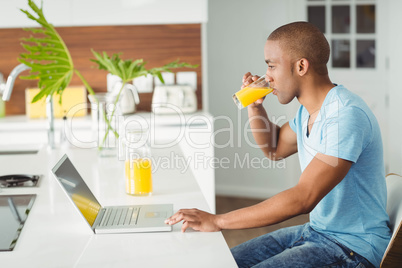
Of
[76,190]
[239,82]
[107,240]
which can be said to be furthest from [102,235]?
[239,82]

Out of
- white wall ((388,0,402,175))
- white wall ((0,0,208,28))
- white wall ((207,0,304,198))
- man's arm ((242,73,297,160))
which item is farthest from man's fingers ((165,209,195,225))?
white wall ((388,0,402,175))

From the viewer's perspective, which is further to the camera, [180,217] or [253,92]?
[253,92]

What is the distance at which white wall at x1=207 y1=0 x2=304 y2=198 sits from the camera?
4.64 meters

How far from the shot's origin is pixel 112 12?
13.1ft

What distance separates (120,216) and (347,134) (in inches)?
27.5

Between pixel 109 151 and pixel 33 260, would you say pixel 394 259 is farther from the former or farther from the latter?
pixel 109 151

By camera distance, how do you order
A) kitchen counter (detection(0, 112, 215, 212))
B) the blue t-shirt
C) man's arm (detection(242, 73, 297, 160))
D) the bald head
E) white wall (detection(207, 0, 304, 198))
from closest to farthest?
1. the blue t-shirt
2. the bald head
3. man's arm (detection(242, 73, 297, 160))
4. kitchen counter (detection(0, 112, 215, 212))
5. white wall (detection(207, 0, 304, 198))

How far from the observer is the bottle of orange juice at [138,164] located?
1.90m

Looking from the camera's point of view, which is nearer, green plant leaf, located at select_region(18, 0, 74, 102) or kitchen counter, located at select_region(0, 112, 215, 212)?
green plant leaf, located at select_region(18, 0, 74, 102)

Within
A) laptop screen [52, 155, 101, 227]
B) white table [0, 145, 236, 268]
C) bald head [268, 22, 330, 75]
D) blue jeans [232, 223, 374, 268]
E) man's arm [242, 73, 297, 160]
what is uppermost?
bald head [268, 22, 330, 75]

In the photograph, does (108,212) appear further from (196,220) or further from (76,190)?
(196,220)

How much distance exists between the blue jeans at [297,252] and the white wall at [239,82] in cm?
285

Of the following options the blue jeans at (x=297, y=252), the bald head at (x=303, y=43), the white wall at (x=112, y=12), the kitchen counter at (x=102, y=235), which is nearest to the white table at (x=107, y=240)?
the kitchen counter at (x=102, y=235)

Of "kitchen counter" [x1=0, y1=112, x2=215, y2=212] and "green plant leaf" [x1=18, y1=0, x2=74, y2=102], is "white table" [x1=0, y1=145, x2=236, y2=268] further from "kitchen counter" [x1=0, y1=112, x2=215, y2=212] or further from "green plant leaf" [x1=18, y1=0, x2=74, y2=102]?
"kitchen counter" [x1=0, y1=112, x2=215, y2=212]
